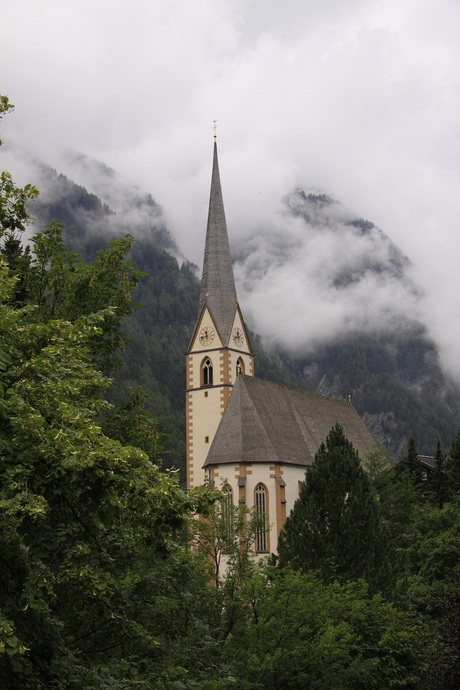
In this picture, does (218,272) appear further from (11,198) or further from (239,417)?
(11,198)

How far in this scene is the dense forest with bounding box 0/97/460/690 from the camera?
7379 millimetres

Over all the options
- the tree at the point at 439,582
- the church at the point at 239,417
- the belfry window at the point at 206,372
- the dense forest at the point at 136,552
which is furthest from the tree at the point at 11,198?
the belfry window at the point at 206,372

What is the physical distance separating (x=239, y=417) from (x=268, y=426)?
1.87 meters

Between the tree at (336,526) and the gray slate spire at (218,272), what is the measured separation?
1234 inches

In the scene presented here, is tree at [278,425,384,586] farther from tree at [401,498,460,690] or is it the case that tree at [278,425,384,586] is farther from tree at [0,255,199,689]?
tree at [0,255,199,689]

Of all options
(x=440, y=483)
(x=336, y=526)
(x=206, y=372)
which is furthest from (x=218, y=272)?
(x=336, y=526)

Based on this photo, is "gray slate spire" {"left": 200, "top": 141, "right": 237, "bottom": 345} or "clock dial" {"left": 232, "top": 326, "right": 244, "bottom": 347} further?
"gray slate spire" {"left": 200, "top": 141, "right": 237, "bottom": 345}

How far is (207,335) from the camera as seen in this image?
5884 centimetres

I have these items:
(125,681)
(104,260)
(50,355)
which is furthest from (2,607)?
(104,260)

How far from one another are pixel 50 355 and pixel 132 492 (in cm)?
180

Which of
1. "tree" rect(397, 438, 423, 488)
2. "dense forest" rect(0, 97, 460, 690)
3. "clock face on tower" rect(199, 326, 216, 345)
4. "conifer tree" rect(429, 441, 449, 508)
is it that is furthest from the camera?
"clock face on tower" rect(199, 326, 216, 345)

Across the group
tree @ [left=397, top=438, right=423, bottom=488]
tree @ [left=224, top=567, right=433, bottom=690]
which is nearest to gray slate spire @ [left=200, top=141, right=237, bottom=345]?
tree @ [left=397, top=438, right=423, bottom=488]

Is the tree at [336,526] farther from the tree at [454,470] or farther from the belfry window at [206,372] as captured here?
the belfry window at [206,372]

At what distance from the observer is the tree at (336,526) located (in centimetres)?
2455
